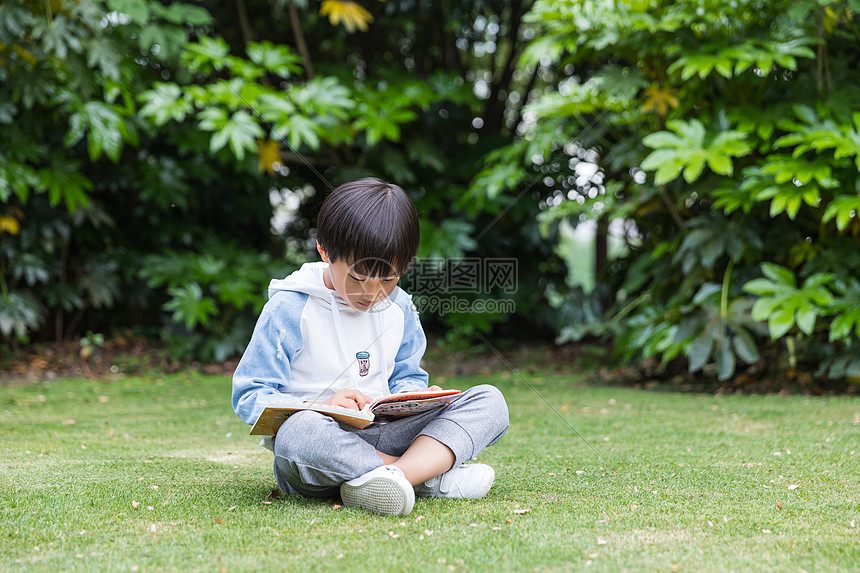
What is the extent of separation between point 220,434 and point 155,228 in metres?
2.65

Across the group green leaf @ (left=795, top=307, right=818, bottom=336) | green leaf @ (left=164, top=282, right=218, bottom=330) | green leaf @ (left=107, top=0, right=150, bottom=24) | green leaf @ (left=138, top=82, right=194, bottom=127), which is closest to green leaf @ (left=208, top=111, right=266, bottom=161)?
green leaf @ (left=138, top=82, right=194, bottom=127)

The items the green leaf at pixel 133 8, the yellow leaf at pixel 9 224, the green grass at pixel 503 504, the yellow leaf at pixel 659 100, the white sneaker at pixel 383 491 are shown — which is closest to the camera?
the green grass at pixel 503 504

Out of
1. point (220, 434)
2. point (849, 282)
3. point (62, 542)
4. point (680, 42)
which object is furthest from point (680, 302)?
point (62, 542)

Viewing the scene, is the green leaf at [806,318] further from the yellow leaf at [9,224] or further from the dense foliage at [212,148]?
the yellow leaf at [9,224]

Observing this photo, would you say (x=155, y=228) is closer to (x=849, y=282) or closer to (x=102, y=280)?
(x=102, y=280)

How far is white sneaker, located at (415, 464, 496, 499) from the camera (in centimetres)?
171

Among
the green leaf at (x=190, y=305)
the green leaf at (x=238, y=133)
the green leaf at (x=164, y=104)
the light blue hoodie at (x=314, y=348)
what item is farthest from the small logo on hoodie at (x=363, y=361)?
the green leaf at (x=190, y=305)

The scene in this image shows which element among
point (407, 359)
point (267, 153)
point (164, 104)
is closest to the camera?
point (407, 359)

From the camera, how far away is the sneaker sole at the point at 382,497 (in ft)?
4.99

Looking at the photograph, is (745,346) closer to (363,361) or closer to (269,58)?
(363,361)

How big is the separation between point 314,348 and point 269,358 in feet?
0.37

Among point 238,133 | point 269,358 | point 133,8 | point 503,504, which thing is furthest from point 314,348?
point 133,8

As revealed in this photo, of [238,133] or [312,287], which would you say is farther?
[238,133]

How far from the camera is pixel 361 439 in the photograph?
1654 mm
